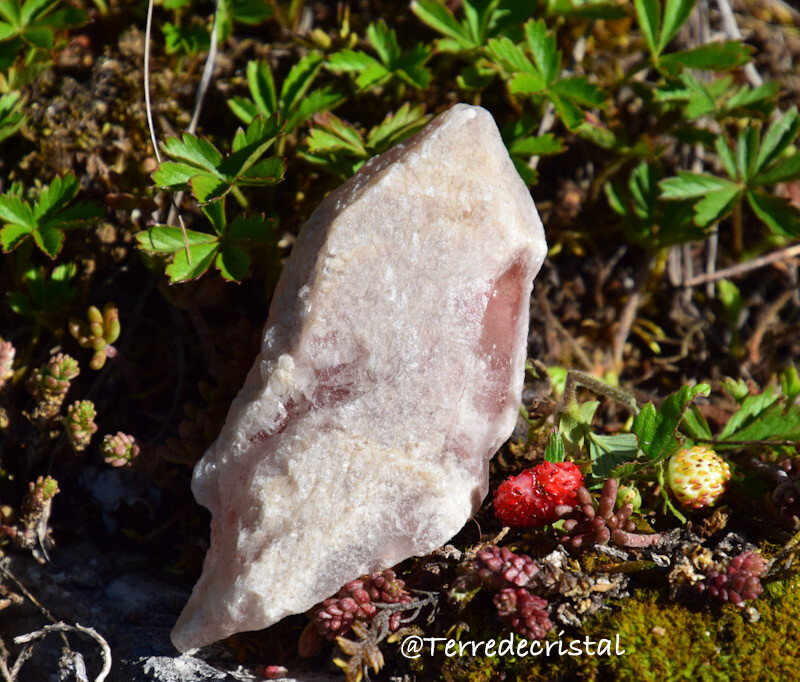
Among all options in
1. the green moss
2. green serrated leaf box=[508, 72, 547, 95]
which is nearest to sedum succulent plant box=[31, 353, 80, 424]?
the green moss

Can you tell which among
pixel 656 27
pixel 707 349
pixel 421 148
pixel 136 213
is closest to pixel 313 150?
pixel 421 148

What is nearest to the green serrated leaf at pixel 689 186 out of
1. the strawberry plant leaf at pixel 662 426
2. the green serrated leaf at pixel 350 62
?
the strawberry plant leaf at pixel 662 426

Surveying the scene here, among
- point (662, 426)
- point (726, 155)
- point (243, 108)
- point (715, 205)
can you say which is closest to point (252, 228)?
point (243, 108)

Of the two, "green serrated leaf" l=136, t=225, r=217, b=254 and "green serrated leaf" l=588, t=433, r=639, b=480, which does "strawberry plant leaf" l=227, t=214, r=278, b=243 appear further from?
"green serrated leaf" l=588, t=433, r=639, b=480

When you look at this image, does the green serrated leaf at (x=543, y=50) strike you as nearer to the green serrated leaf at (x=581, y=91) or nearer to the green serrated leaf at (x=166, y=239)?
the green serrated leaf at (x=581, y=91)

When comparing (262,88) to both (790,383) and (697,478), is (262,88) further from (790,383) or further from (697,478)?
(790,383)
